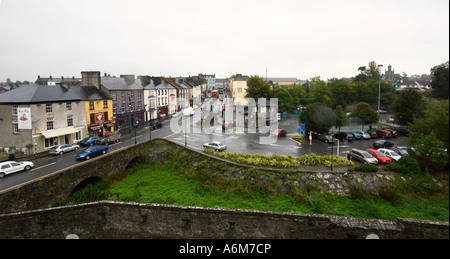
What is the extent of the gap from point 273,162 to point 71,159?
58.6 ft

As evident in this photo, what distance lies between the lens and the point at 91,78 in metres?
37.0

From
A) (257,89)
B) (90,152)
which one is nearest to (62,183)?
(90,152)

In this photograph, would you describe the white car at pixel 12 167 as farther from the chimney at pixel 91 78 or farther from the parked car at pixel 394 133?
the parked car at pixel 394 133

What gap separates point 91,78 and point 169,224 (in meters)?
29.9

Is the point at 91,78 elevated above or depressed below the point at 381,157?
above

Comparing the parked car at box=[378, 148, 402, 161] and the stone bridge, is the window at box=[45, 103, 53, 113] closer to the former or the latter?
the stone bridge

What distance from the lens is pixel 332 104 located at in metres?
52.9

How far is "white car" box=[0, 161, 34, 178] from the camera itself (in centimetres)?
1876

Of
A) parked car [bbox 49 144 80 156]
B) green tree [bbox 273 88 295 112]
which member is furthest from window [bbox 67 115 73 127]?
green tree [bbox 273 88 295 112]

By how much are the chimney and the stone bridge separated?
62.7 feet

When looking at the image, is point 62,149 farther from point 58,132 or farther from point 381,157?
point 381,157

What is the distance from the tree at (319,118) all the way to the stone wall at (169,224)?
17479 millimetres
